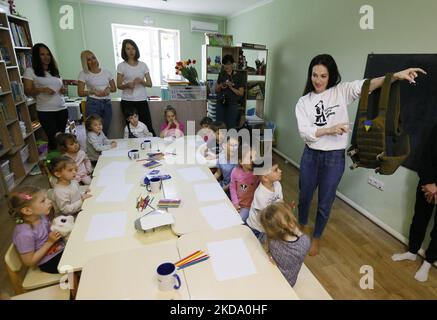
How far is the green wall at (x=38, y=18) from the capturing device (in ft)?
13.2

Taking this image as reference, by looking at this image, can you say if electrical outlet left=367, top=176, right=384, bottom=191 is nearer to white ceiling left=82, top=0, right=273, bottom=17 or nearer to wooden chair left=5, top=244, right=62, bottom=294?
wooden chair left=5, top=244, right=62, bottom=294

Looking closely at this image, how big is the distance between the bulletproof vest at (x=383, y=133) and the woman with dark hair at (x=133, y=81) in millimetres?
2499

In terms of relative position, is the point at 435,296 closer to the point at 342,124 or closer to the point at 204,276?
the point at 342,124

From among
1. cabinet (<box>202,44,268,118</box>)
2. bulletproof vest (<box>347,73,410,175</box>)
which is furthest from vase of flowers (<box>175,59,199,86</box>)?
bulletproof vest (<box>347,73,410,175</box>)

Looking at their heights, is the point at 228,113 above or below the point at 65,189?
above

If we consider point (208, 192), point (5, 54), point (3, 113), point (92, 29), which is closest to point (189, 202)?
point (208, 192)

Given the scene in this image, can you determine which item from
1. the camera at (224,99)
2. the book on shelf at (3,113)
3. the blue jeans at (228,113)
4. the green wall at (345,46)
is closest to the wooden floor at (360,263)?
the green wall at (345,46)

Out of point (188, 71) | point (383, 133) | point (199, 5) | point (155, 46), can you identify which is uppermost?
point (199, 5)

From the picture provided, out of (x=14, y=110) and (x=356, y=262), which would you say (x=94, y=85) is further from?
(x=356, y=262)

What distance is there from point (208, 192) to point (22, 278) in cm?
110

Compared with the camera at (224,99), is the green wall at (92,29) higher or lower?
higher

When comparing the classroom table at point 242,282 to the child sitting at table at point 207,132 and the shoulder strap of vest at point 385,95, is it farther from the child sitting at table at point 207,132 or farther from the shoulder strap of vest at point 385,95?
the child sitting at table at point 207,132

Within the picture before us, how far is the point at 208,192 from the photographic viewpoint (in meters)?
1.73

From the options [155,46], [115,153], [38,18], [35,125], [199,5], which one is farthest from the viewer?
[155,46]
